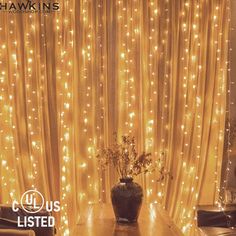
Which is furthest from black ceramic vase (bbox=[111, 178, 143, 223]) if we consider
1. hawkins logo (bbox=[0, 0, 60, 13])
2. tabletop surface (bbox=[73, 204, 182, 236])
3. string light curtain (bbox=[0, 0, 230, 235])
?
hawkins logo (bbox=[0, 0, 60, 13])

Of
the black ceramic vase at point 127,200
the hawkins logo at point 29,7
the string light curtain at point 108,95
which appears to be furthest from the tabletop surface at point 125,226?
the hawkins logo at point 29,7

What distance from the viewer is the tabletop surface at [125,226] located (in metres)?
2.63

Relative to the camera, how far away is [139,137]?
411 cm

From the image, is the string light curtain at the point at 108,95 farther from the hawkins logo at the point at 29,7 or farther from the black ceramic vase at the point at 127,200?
the black ceramic vase at the point at 127,200

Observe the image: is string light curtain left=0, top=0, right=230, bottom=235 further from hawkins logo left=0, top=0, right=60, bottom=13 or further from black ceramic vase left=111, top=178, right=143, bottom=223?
black ceramic vase left=111, top=178, right=143, bottom=223

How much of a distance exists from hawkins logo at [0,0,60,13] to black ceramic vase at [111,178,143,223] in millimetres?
1964

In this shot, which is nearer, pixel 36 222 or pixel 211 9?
pixel 36 222

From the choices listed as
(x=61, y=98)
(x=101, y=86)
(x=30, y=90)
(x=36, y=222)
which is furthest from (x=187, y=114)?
(x=36, y=222)

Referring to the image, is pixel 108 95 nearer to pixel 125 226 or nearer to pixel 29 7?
pixel 29 7

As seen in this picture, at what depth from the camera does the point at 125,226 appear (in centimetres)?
276

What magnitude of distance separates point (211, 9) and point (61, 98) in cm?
160

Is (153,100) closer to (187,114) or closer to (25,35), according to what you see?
(187,114)

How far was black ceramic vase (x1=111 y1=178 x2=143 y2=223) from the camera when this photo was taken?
2789 millimetres

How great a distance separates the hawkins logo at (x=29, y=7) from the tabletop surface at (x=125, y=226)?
191cm
